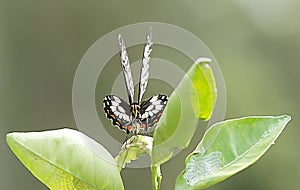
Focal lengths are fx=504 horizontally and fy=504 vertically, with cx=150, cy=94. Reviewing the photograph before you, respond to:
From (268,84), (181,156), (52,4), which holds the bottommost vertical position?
(181,156)

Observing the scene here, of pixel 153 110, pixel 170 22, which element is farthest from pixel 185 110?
pixel 170 22

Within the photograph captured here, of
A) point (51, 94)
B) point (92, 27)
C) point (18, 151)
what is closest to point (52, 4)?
point (92, 27)

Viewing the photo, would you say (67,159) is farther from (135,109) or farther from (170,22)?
(170,22)

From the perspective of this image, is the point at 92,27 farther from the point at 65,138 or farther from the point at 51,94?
the point at 65,138

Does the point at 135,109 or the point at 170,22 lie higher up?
the point at 170,22

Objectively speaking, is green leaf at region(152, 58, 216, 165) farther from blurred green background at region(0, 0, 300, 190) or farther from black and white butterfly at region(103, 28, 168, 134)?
blurred green background at region(0, 0, 300, 190)

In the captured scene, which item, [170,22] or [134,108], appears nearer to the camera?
[134,108]

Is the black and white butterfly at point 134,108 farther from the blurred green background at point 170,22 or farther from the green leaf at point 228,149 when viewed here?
the blurred green background at point 170,22

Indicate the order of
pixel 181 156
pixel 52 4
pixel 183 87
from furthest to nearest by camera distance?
pixel 181 156 < pixel 52 4 < pixel 183 87
